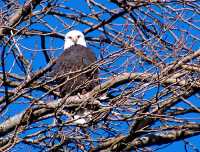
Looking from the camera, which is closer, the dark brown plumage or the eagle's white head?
the dark brown plumage

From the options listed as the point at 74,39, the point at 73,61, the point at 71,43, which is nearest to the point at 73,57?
the point at 73,61

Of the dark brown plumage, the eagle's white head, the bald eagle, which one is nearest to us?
the dark brown plumage

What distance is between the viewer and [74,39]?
853cm

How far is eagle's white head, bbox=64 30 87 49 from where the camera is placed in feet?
27.2

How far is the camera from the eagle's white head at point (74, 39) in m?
8.29

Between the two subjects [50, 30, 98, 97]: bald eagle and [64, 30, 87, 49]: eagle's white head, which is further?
[64, 30, 87, 49]: eagle's white head

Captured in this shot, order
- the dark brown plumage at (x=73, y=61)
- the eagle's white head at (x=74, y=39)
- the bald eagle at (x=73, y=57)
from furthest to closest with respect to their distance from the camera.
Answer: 1. the eagle's white head at (x=74, y=39)
2. the bald eagle at (x=73, y=57)
3. the dark brown plumage at (x=73, y=61)

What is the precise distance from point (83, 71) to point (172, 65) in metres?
0.66

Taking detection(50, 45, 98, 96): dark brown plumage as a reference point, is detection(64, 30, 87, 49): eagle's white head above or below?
above

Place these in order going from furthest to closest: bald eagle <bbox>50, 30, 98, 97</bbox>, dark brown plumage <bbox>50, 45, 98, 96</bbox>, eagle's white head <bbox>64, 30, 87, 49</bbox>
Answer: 1. eagle's white head <bbox>64, 30, 87, 49</bbox>
2. bald eagle <bbox>50, 30, 98, 97</bbox>
3. dark brown plumage <bbox>50, 45, 98, 96</bbox>

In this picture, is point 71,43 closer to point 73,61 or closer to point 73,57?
point 73,57

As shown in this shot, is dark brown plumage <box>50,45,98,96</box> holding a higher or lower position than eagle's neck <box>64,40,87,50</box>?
lower

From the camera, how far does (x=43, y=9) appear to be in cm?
662

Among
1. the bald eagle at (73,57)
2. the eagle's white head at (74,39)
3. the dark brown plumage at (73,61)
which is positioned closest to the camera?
the dark brown plumage at (73,61)
